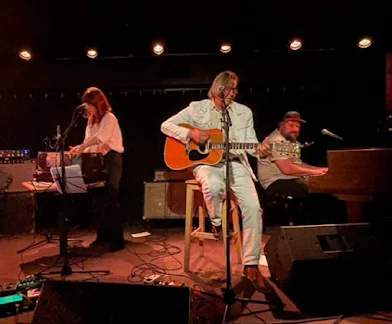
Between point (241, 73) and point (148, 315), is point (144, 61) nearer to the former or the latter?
point (241, 73)

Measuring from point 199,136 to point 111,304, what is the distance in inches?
67.3

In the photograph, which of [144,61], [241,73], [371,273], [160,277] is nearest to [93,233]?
[160,277]

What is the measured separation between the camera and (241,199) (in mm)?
2906

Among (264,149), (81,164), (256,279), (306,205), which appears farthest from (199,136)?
(306,205)

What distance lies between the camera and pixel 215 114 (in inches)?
130

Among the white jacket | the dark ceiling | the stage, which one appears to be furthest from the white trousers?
the dark ceiling

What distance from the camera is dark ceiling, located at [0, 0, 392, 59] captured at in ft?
14.0

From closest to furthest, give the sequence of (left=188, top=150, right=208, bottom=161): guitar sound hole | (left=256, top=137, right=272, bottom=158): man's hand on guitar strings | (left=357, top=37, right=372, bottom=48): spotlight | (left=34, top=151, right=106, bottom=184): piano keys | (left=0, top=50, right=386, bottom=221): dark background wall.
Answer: (left=256, top=137, right=272, bottom=158): man's hand on guitar strings, (left=188, top=150, right=208, bottom=161): guitar sound hole, (left=34, top=151, right=106, bottom=184): piano keys, (left=357, top=37, right=372, bottom=48): spotlight, (left=0, top=50, right=386, bottom=221): dark background wall

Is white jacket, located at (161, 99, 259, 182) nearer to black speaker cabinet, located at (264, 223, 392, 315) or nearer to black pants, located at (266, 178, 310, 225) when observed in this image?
black pants, located at (266, 178, 310, 225)

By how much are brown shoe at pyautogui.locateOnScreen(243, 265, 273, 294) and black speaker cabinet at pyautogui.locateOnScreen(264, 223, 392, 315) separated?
170mm

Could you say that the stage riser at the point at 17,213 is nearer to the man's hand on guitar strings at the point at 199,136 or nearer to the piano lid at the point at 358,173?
the man's hand on guitar strings at the point at 199,136

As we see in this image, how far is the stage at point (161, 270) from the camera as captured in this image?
7.43 feet

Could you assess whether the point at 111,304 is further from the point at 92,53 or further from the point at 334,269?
the point at 92,53

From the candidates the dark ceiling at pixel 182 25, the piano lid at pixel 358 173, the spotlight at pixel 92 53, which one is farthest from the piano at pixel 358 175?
the spotlight at pixel 92 53
